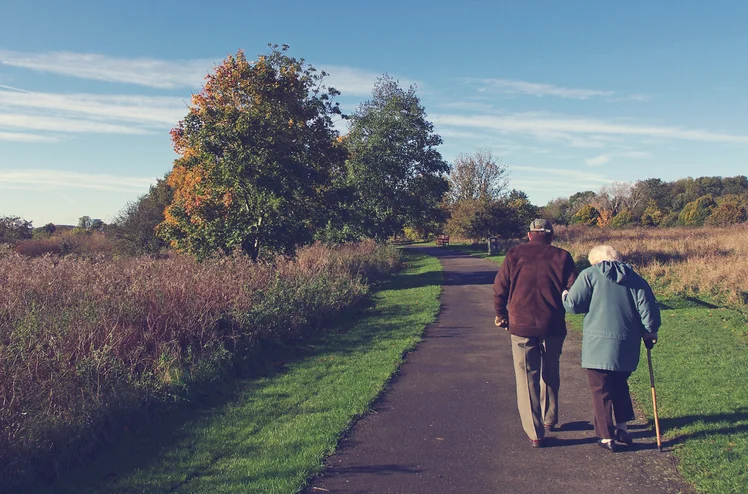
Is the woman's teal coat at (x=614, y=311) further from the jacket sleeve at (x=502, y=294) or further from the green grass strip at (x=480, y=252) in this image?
the green grass strip at (x=480, y=252)

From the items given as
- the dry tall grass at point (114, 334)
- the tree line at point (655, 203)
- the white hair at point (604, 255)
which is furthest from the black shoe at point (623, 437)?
the tree line at point (655, 203)

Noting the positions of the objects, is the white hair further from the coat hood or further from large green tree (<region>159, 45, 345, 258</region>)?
large green tree (<region>159, 45, 345, 258</region>)

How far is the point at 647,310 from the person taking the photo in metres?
4.77

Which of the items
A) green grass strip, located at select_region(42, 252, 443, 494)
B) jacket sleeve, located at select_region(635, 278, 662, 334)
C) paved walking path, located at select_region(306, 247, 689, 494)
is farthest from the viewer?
jacket sleeve, located at select_region(635, 278, 662, 334)

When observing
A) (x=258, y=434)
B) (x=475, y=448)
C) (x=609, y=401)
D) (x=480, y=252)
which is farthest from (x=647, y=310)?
(x=480, y=252)

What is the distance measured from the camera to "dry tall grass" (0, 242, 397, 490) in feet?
17.2

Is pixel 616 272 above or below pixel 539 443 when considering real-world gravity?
above

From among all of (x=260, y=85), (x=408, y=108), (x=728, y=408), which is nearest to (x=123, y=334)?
(x=728, y=408)

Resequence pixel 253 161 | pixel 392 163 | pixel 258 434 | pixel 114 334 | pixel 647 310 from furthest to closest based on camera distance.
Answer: pixel 392 163, pixel 253 161, pixel 114 334, pixel 258 434, pixel 647 310

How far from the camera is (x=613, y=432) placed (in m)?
4.90

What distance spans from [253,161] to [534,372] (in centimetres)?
1322

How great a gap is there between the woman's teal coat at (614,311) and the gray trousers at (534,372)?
1.26 feet

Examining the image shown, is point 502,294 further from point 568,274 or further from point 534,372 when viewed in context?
point 534,372

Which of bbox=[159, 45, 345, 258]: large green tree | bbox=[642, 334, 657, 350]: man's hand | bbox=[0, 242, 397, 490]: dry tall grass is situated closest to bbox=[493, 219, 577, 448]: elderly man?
bbox=[642, 334, 657, 350]: man's hand
